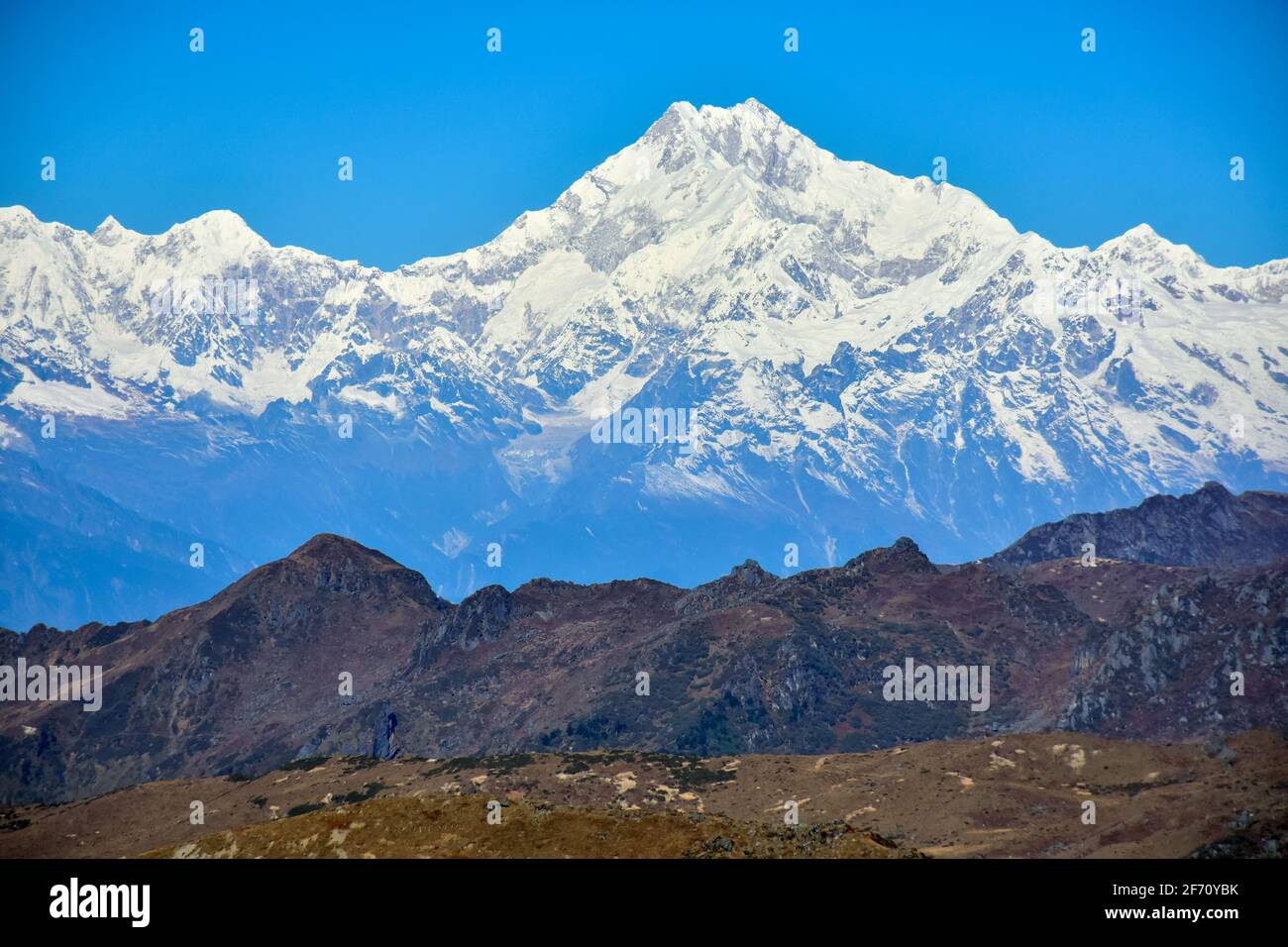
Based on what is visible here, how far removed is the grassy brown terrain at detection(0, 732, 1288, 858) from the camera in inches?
3199

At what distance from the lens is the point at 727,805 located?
150 m

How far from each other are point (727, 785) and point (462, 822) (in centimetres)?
7815

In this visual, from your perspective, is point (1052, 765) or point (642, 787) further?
point (642, 787)

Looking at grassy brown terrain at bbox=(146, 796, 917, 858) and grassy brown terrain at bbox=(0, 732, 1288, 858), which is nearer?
grassy brown terrain at bbox=(146, 796, 917, 858)

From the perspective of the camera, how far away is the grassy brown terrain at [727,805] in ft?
267

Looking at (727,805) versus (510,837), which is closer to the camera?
(510,837)

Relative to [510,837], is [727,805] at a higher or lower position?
lower

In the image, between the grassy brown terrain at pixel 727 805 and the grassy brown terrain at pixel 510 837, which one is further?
the grassy brown terrain at pixel 727 805
